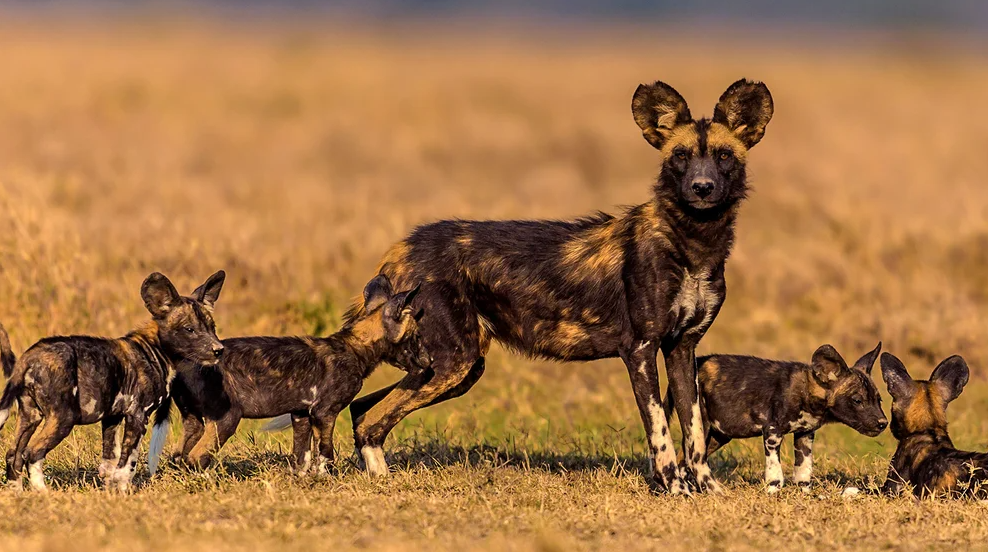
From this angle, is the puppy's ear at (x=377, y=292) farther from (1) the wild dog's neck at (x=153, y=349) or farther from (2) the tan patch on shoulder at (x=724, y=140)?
(2) the tan patch on shoulder at (x=724, y=140)

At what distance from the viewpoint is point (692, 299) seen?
860 centimetres

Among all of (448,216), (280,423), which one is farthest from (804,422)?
(448,216)

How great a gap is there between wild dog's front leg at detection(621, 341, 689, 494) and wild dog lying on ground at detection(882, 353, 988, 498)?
1.33 m

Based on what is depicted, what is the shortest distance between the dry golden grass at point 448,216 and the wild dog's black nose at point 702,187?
5.76ft

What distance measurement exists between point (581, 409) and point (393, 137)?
49.5 feet

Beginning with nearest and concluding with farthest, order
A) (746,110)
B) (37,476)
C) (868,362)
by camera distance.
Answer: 1. (37,476)
2. (746,110)
3. (868,362)

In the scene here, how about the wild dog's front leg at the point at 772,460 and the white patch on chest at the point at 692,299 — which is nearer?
the white patch on chest at the point at 692,299

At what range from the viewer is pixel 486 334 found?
30.0ft

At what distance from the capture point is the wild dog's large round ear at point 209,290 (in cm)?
839

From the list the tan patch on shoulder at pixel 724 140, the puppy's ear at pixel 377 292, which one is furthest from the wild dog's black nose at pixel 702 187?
the puppy's ear at pixel 377 292

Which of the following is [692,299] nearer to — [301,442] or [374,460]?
[374,460]

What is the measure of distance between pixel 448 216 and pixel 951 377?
9981mm

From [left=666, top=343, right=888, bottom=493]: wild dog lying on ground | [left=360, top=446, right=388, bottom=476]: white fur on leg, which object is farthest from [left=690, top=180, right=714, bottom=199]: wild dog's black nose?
[left=360, top=446, right=388, bottom=476]: white fur on leg

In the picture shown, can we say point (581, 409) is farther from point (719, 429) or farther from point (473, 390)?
point (719, 429)
